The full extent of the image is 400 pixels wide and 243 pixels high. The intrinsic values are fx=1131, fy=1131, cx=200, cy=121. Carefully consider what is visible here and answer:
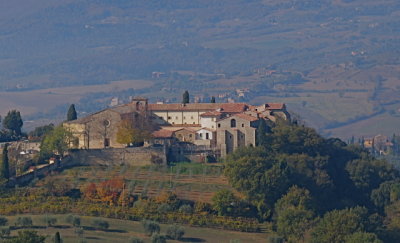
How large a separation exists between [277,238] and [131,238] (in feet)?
25.0

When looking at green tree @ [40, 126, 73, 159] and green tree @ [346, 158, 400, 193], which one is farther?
green tree @ [346, 158, 400, 193]

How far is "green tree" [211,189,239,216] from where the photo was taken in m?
58.9

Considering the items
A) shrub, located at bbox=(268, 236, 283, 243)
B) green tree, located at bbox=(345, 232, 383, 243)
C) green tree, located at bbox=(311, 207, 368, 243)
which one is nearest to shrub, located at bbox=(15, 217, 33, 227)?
shrub, located at bbox=(268, 236, 283, 243)

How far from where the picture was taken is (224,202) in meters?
59.1

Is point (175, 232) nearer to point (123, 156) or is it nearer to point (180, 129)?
point (123, 156)

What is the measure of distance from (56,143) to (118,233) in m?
12.7

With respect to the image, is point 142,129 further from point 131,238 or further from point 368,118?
point 368,118

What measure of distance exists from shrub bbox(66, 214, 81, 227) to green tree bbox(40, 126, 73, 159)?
10833 mm

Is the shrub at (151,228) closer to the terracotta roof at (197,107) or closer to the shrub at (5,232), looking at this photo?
the shrub at (5,232)

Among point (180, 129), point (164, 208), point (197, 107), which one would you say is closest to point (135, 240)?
point (164, 208)

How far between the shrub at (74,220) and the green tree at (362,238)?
12.8 m

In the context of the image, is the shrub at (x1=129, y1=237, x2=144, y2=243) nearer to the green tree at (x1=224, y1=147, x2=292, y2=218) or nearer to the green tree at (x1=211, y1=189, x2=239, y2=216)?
the green tree at (x1=211, y1=189, x2=239, y2=216)

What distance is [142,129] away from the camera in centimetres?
6788

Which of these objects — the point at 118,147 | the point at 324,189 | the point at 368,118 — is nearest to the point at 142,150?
the point at 118,147
